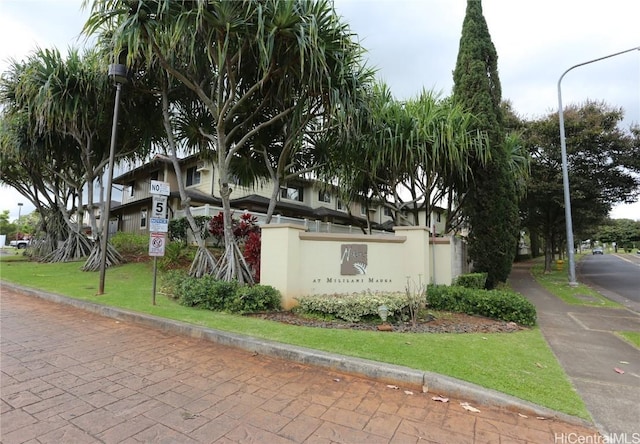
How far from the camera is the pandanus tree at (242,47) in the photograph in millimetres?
6531

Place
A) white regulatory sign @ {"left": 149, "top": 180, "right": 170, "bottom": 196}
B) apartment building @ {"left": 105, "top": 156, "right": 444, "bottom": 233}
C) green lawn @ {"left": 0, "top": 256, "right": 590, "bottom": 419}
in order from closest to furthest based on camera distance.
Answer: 1. green lawn @ {"left": 0, "top": 256, "right": 590, "bottom": 419}
2. white regulatory sign @ {"left": 149, "top": 180, "right": 170, "bottom": 196}
3. apartment building @ {"left": 105, "top": 156, "right": 444, "bottom": 233}

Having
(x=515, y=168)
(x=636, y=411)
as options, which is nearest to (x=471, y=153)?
(x=515, y=168)

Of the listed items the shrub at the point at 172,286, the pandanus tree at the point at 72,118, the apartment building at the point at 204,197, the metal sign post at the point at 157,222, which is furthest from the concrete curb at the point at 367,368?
the apartment building at the point at 204,197

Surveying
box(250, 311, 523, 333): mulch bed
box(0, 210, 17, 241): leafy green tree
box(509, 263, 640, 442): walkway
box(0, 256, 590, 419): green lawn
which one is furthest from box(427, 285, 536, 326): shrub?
box(0, 210, 17, 241): leafy green tree

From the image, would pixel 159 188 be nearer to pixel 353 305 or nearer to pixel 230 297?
pixel 230 297

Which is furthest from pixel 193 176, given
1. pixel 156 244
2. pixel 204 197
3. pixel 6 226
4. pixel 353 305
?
pixel 6 226

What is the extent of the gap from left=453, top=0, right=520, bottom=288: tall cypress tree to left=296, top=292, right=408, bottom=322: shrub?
6.08 metres

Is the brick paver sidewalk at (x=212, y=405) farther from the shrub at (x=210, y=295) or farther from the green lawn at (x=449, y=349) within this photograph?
the shrub at (x=210, y=295)

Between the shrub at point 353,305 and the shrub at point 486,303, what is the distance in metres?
1.21

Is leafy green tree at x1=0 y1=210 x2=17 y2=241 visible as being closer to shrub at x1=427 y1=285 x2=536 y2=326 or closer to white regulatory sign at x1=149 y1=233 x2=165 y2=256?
white regulatory sign at x1=149 y1=233 x2=165 y2=256

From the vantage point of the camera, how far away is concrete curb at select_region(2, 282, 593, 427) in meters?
3.16

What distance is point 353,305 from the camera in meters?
6.30

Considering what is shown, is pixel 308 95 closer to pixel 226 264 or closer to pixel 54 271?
pixel 226 264

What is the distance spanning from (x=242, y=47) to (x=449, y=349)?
262 inches
